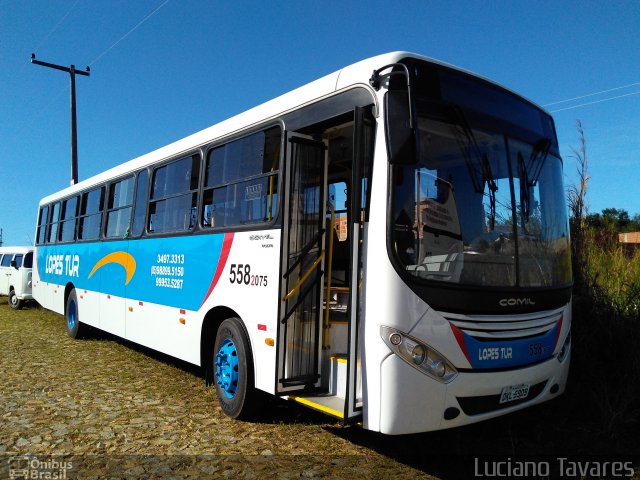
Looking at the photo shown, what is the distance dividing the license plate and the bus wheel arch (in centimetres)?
233

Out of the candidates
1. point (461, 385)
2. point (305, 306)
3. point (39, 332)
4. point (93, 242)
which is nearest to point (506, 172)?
point (461, 385)

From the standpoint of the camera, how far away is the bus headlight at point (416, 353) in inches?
144

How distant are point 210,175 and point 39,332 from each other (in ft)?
25.6

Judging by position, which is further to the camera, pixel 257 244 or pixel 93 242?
pixel 93 242

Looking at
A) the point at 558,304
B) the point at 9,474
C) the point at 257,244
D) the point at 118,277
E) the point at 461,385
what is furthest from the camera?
the point at 118,277

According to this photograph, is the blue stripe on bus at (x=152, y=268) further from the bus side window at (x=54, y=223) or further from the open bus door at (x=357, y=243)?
the open bus door at (x=357, y=243)

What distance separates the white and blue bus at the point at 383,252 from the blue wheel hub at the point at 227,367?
2cm

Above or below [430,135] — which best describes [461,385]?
below

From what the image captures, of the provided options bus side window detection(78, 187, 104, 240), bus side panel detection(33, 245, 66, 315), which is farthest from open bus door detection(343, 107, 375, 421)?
bus side panel detection(33, 245, 66, 315)

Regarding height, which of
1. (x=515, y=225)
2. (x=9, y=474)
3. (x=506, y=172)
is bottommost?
(x=9, y=474)

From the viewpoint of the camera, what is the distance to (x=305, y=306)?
477 centimetres

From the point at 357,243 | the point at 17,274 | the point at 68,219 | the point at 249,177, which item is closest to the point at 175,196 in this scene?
the point at 249,177

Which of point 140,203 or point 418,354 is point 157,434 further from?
point 140,203

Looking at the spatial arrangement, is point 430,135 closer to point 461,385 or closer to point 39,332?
point 461,385
